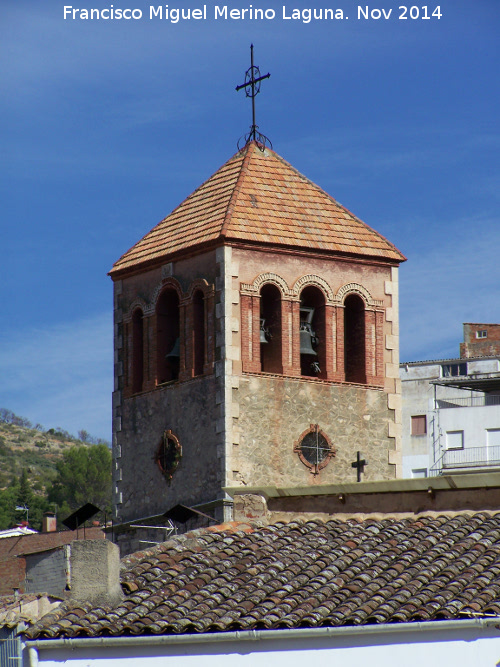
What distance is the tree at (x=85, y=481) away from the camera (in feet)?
306

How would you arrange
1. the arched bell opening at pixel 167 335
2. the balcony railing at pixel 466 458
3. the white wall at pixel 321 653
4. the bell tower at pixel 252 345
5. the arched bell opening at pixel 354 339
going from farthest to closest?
1. the balcony railing at pixel 466 458
2. the arched bell opening at pixel 354 339
3. the arched bell opening at pixel 167 335
4. the bell tower at pixel 252 345
5. the white wall at pixel 321 653

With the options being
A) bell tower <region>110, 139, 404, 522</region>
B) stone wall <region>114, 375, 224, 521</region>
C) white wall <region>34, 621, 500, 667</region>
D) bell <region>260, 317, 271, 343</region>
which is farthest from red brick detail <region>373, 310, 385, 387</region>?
white wall <region>34, 621, 500, 667</region>

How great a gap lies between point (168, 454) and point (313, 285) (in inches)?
A: 161

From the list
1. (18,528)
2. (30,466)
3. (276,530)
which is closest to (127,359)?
(276,530)

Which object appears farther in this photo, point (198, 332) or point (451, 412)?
point (451, 412)

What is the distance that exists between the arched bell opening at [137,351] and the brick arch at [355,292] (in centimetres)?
387

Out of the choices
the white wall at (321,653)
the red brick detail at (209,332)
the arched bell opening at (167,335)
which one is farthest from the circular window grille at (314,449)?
the white wall at (321,653)

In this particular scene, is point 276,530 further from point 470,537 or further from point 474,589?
point 474,589

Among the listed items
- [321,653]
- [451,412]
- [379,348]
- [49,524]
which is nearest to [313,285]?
[379,348]

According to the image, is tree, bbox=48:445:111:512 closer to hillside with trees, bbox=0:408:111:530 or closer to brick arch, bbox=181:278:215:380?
hillside with trees, bbox=0:408:111:530

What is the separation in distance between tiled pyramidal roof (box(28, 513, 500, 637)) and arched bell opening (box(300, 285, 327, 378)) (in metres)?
10.0

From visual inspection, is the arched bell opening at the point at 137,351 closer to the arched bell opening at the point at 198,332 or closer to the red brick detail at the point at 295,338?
the arched bell opening at the point at 198,332

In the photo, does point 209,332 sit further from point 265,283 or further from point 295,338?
point 295,338

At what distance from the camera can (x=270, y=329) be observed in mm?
33938
